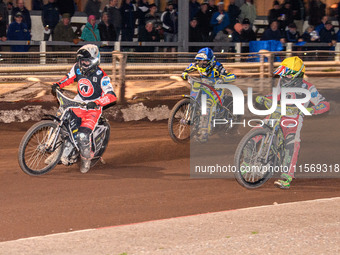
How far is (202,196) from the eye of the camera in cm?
812

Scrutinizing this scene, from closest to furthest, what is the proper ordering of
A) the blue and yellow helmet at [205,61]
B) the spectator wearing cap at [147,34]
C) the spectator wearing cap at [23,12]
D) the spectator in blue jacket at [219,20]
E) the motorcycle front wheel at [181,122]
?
1. the motorcycle front wheel at [181,122]
2. the blue and yellow helmet at [205,61]
3. the spectator wearing cap at [23,12]
4. the spectator wearing cap at [147,34]
5. the spectator in blue jacket at [219,20]

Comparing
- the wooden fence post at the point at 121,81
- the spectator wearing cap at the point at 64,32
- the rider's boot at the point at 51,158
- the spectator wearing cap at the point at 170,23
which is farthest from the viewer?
the spectator wearing cap at the point at 170,23

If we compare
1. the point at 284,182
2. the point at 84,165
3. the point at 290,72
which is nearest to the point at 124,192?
the point at 84,165

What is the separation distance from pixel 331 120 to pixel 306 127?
1307mm

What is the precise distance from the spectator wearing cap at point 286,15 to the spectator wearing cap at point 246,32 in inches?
47.1

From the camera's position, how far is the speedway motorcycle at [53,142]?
8.40 meters

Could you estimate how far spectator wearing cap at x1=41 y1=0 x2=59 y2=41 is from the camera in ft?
50.7

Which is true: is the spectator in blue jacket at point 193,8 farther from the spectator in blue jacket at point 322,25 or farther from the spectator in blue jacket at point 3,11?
the spectator in blue jacket at point 3,11

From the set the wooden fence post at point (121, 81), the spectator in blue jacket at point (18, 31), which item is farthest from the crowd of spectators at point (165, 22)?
the wooden fence post at point (121, 81)

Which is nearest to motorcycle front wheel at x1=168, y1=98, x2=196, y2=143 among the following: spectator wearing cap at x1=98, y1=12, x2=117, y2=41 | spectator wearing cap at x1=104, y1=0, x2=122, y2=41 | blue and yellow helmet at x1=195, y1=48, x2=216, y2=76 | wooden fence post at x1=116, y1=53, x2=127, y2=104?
blue and yellow helmet at x1=195, y1=48, x2=216, y2=76

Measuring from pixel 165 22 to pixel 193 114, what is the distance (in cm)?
702

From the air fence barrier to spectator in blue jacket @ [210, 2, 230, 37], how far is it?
1315mm

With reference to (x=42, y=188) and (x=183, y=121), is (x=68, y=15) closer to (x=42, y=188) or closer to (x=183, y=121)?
(x=183, y=121)

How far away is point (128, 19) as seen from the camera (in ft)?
54.6
